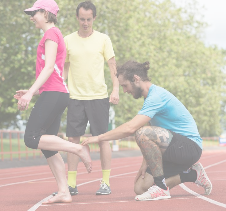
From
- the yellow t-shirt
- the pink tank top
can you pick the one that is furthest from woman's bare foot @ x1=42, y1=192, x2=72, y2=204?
the yellow t-shirt

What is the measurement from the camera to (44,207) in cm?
682

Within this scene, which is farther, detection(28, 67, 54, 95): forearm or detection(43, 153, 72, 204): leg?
detection(43, 153, 72, 204): leg

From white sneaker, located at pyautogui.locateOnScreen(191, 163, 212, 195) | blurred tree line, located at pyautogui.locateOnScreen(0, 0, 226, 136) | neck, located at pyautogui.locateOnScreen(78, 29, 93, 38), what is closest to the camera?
white sneaker, located at pyautogui.locateOnScreen(191, 163, 212, 195)

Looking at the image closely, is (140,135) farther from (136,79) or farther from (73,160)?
(73,160)

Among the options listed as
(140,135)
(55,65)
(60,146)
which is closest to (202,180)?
(140,135)

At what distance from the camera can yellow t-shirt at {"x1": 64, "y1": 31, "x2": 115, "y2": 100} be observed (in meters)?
8.58

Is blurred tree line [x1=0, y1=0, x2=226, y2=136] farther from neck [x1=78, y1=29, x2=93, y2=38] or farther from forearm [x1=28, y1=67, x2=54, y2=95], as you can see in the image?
forearm [x1=28, y1=67, x2=54, y2=95]

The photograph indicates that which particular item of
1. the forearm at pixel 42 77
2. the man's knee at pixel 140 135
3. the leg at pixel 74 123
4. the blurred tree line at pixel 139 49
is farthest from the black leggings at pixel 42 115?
the blurred tree line at pixel 139 49

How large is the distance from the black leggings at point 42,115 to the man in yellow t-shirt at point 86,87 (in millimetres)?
1527

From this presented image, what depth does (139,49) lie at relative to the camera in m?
40.4

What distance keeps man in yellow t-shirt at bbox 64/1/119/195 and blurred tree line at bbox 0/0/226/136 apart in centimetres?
2271

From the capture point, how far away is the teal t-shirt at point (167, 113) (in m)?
6.95

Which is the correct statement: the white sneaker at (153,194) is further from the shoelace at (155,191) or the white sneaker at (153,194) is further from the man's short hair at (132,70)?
the man's short hair at (132,70)

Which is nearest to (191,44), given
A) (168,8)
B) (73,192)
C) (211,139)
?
(168,8)
